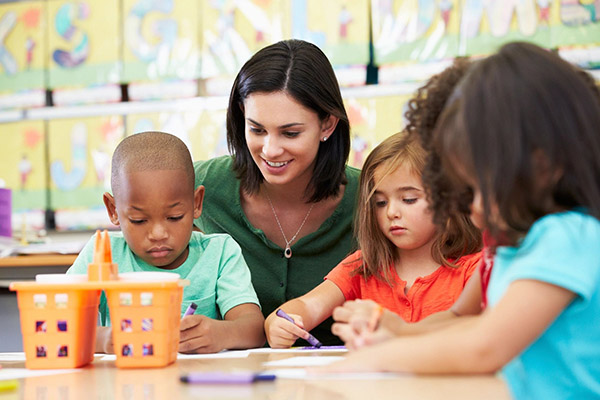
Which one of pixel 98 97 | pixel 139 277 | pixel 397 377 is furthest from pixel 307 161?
pixel 98 97

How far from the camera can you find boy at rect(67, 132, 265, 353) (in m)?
1.31

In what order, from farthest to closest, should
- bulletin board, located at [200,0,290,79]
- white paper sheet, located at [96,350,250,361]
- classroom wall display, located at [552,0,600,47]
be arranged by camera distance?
1. bulletin board, located at [200,0,290,79]
2. classroom wall display, located at [552,0,600,47]
3. white paper sheet, located at [96,350,250,361]

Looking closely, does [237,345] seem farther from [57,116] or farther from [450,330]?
[57,116]

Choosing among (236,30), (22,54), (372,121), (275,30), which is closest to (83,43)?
(22,54)

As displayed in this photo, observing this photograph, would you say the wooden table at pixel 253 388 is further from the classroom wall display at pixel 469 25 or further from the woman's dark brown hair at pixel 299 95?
the classroom wall display at pixel 469 25

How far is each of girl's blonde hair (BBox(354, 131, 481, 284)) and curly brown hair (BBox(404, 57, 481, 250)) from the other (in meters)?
0.44

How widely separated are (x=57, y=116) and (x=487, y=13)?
1.83 m

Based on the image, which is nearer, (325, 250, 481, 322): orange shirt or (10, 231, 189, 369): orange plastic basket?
(10, 231, 189, 369): orange plastic basket

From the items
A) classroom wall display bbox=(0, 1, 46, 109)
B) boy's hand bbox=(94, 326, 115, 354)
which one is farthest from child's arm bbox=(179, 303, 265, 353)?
classroom wall display bbox=(0, 1, 46, 109)

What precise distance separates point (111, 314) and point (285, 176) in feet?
2.60

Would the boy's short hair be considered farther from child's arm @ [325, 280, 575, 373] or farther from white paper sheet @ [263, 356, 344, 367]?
child's arm @ [325, 280, 575, 373]

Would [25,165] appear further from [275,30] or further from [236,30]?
[275,30]

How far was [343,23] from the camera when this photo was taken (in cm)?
264

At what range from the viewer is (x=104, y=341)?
116cm
